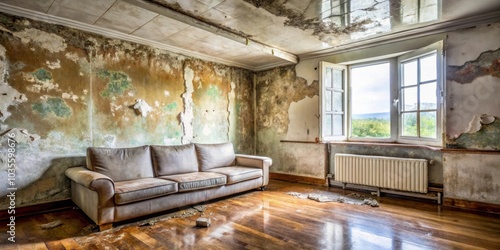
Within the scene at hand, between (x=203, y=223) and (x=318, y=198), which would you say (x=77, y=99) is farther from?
(x=318, y=198)

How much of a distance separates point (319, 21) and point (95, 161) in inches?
132

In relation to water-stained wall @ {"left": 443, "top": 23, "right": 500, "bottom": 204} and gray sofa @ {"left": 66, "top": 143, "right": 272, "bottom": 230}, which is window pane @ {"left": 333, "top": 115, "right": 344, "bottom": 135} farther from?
water-stained wall @ {"left": 443, "top": 23, "right": 500, "bottom": 204}

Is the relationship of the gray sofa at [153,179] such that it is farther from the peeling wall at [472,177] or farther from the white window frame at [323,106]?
the peeling wall at [472,177]

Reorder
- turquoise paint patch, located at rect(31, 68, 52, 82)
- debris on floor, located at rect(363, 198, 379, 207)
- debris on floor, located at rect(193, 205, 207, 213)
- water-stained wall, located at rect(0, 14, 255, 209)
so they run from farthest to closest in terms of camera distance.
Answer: debris on floor, located at rect(363, 198, 379, 207) < debris on floor, located at rect(193, 205, 207, 213) < turquoise paint patch, located at rect(31, 68, 52, 82) < water-stained wall, located at rect(0, 14, 255, 209)

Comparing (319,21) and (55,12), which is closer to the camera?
(55,12)

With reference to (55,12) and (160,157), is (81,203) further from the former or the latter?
(55,12)

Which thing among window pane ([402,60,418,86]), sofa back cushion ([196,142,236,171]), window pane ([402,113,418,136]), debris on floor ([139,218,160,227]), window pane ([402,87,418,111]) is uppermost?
window pane ([402,60,418,86])

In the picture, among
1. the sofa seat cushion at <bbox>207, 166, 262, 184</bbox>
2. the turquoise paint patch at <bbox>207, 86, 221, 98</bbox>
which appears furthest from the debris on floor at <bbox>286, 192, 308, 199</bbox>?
the turquoise paint patch at <bbox>207, 86, 221, 98</bbox>

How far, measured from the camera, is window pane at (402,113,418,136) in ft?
12.7

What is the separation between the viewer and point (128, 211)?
275 cm

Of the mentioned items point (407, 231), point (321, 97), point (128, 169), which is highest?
point (321, 97)

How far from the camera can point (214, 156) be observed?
14.1 feet

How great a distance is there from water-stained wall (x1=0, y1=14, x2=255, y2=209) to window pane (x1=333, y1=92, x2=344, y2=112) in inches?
96.5

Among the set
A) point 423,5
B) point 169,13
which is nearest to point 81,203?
point 169,13
